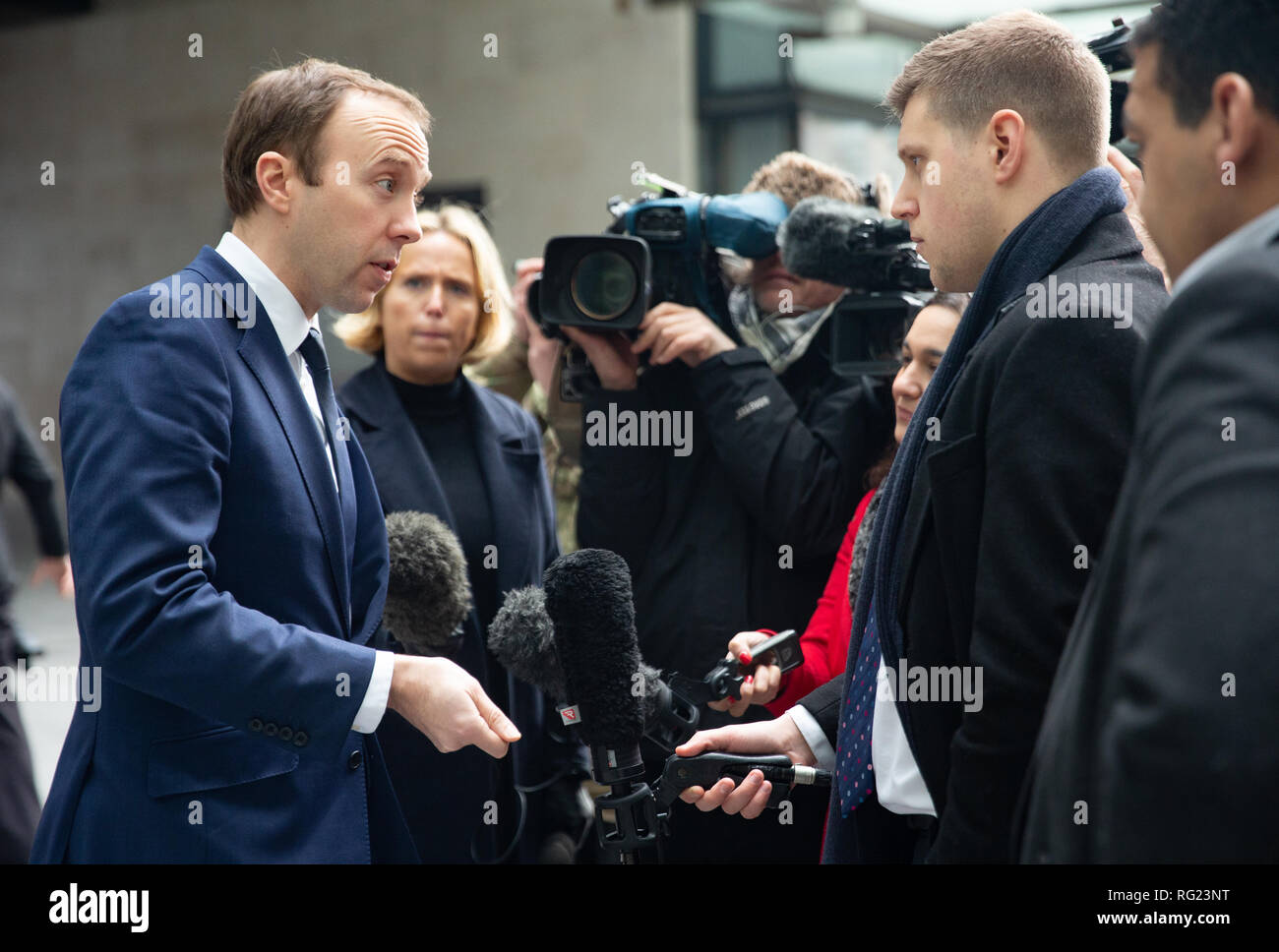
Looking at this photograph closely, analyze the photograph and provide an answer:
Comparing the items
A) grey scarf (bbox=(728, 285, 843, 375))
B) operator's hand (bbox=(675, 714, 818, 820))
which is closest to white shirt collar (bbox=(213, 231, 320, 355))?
operator's hand (bbox=(675, 714, 818, 820))

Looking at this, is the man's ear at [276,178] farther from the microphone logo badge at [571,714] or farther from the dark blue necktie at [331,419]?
the microphone logo badge at [571,714]

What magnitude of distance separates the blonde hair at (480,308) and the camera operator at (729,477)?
18.8 inches

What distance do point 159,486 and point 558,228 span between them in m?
6.98

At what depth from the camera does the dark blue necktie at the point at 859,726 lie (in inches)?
64.4

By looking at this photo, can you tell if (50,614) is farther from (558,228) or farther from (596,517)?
(596,517)

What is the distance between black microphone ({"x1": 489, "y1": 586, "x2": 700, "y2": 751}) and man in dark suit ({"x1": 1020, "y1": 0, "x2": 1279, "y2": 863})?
31.5 inches

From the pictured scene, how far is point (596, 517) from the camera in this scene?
2.58 m

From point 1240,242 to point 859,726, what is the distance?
0.85 m

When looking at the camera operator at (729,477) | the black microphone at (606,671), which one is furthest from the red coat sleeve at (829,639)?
the black microphone at (606,671)

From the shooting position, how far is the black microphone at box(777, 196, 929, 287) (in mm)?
2330

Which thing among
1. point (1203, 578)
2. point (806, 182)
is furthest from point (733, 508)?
point (1203, 578)

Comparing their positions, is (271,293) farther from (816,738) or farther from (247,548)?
(816,738)

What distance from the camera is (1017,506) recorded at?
1.38 metres
